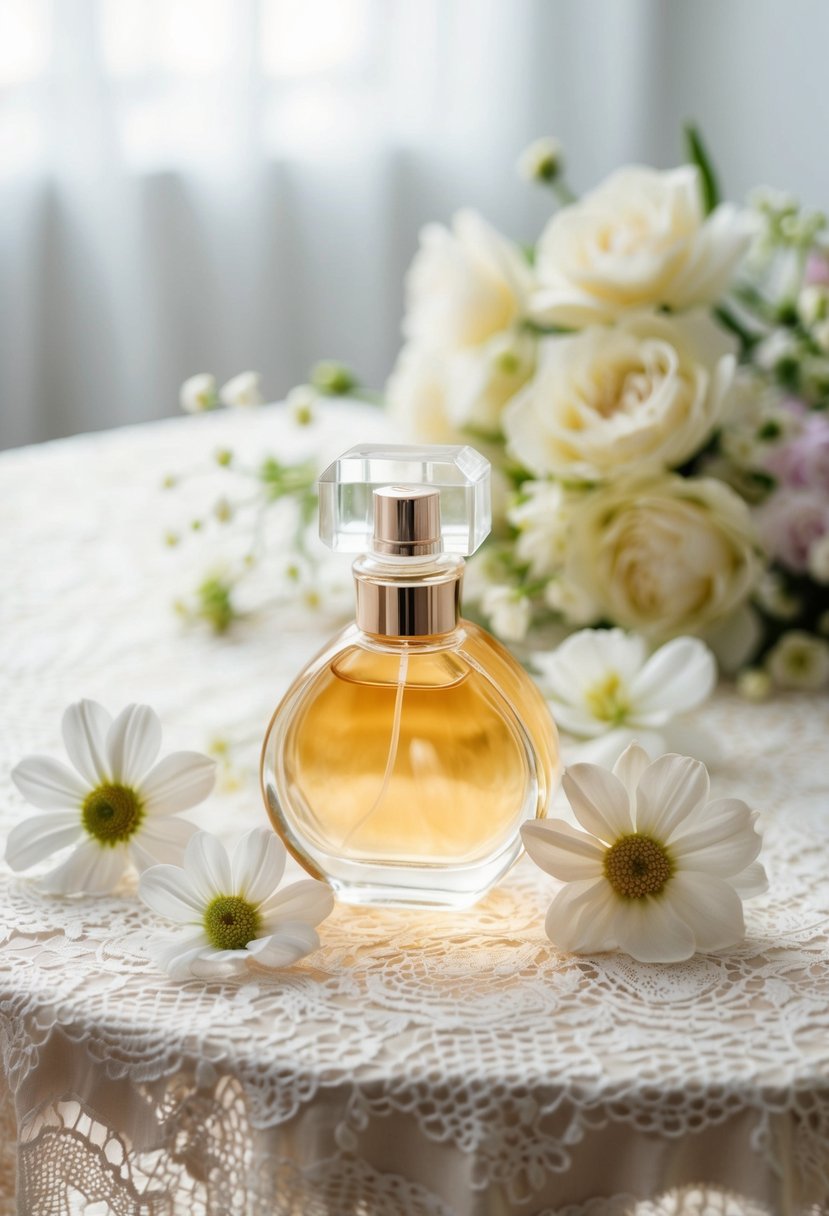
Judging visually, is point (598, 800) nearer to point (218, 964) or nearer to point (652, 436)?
point (218, 964)

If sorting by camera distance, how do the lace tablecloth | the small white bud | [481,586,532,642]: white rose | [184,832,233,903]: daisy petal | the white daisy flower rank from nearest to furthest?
the lace tablecloth
[184,832,233,903]: daisy petal
the white daisy flower
[481,586,532,642]: white rose
the small white bud

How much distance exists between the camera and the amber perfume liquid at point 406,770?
60cm

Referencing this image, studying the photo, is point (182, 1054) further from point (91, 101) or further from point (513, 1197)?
point (91, 101)

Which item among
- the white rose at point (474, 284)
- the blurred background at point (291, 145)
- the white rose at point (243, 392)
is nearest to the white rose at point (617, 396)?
the white rose at point (474, 284)

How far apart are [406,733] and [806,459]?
451 millimetres

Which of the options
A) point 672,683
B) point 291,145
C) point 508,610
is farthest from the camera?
point 291,145

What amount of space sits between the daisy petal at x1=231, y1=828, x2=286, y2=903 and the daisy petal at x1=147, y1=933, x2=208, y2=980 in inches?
1.1

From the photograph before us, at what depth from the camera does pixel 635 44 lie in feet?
8.47

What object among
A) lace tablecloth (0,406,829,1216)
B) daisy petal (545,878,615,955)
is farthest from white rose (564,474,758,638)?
daisy petal (545,878,615,955)

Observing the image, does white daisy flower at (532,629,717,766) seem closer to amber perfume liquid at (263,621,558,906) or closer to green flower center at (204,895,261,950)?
amber perfume liquid at (263,621,558,906)

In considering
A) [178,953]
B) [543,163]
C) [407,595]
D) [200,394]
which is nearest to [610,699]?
[407,595]

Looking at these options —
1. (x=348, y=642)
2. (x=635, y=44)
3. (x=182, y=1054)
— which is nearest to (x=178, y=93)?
(x=635, y=44)

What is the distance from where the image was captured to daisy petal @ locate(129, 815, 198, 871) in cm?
62

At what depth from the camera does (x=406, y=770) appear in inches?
23.6
